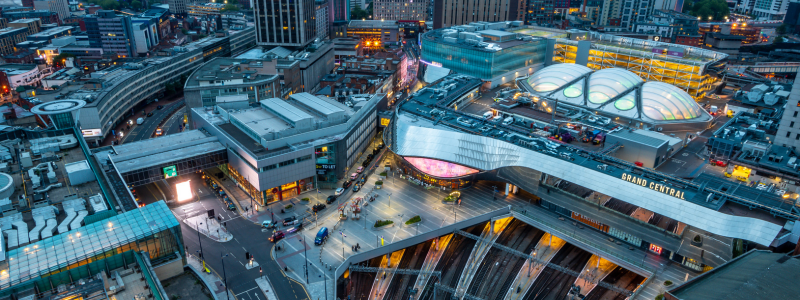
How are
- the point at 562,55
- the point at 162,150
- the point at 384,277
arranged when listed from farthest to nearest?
the point at 562,55 → the point at 162,150 → the point at 384,277

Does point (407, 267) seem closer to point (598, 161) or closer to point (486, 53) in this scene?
point (598, 161)

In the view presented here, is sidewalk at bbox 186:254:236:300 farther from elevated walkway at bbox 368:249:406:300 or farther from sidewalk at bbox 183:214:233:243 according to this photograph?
elevated walkway at bbox 368:249:406:300

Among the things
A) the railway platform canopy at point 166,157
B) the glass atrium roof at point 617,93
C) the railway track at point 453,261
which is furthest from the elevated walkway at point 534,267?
the railway platform canopy at point 166,157

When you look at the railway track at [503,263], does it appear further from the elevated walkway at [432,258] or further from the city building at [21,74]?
the city building at [21,74]

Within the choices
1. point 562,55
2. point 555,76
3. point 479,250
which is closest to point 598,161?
point 479,250

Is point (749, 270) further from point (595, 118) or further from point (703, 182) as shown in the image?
point (595, 118)

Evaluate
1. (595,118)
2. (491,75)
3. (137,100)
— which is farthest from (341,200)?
(137,100)
